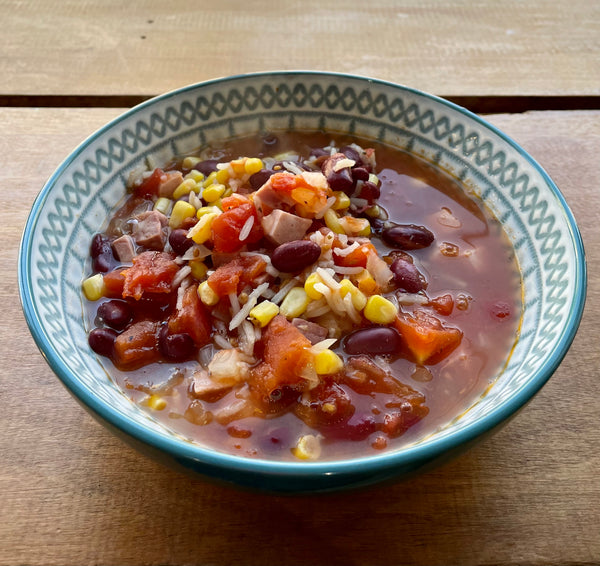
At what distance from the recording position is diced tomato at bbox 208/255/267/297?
2.27 metres

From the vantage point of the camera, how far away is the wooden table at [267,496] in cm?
187

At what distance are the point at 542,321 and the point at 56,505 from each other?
1.78m

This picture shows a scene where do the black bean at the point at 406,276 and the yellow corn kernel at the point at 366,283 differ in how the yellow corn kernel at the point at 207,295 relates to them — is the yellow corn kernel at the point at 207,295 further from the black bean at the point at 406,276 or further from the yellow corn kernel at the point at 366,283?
the black bean at the point at 406,276

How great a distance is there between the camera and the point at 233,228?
236 centimetres

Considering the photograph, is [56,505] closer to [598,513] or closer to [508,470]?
[508,470]

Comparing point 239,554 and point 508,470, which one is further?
point 508,470

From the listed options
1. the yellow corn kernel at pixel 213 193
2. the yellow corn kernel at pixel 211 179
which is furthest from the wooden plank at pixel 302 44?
the yellow corn kernel at pixel 213 193

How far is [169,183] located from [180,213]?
22 centimetres

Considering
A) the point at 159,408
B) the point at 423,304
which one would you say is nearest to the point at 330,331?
the point at 423,304

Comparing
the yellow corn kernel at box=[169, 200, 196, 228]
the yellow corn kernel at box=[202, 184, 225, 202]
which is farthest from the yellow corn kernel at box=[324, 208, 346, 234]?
the yellow corn kernel at box=[169, 200, 196, 228]

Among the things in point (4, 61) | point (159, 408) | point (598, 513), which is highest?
point (4, 61)

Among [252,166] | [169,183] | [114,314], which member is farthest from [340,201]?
[114,314]

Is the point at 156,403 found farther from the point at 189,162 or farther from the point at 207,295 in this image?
the point at 189,162

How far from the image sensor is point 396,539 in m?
1.88
